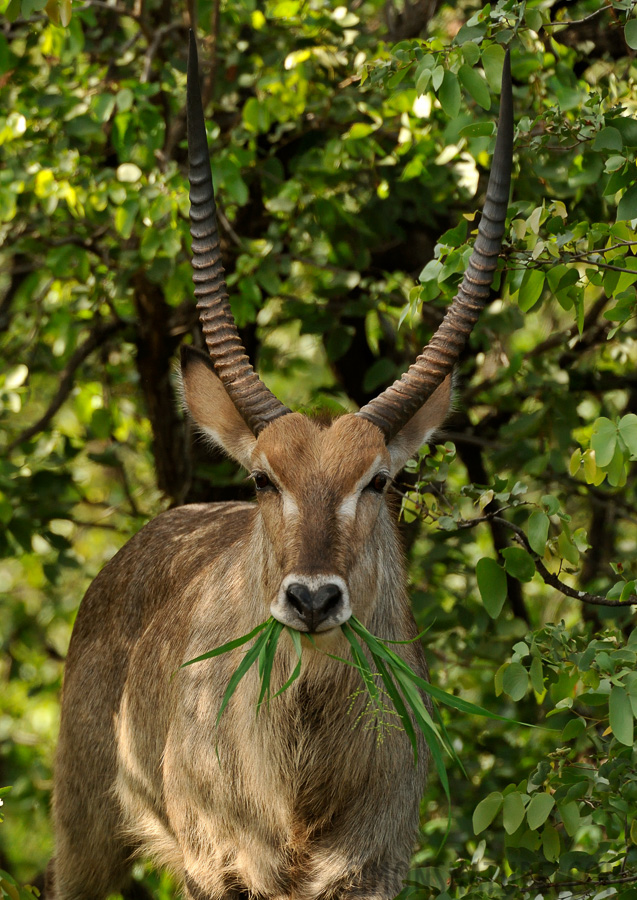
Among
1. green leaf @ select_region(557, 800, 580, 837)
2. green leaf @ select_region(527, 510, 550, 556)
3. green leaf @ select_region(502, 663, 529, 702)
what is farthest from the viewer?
green leaf @ select_region(527, 510, 550, 556)

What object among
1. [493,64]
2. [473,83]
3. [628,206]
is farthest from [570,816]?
[493,64]

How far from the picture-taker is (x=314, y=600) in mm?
3219

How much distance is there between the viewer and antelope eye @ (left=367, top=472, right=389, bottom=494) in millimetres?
3807

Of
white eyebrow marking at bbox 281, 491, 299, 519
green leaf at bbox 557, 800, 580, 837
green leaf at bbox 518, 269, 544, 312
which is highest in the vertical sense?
green leaf at bbox 518, 269, 544, 312

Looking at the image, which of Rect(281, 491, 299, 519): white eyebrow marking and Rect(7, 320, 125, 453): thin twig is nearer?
Rect(281, 491, 299, 519): white eyebrow marking

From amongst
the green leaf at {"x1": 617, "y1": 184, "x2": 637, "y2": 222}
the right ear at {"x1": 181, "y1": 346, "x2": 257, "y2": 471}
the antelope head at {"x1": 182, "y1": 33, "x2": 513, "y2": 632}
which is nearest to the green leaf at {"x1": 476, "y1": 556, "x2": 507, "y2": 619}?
the antelope head at {"x1": 182, "y1": 33, "x2": 513, "y2": 632}

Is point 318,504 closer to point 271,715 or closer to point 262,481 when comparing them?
point 262,481

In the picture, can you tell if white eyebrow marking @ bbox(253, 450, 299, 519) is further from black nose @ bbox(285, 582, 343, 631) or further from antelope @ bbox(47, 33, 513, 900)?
black nose @ bbox(285, 582, 343, 631)

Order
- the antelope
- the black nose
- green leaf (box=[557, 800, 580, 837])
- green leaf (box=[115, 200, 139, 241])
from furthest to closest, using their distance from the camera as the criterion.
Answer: green leaf (box=[115, 200, 139, 241]) → the antelope → green leaf (box=[557, 800, 580, 837]) → the black nose

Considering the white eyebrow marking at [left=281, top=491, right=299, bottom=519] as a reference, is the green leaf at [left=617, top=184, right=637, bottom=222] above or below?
above

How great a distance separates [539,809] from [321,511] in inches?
43.4

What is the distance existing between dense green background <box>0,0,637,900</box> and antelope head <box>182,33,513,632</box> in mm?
156

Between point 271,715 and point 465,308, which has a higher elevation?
point 465,308

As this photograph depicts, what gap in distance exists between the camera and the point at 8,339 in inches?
299
